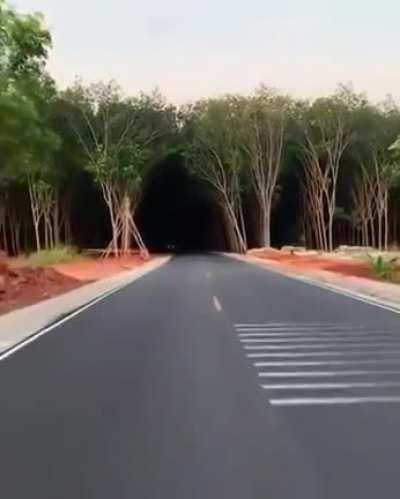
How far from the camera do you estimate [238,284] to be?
30.3m

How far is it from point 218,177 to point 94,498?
68.1 meters

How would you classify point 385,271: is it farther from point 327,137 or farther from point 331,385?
point 327,137

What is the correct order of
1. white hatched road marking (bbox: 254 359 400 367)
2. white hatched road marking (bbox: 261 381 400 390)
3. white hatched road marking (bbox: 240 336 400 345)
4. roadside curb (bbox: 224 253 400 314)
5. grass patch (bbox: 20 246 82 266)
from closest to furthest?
white hatched road marking (bbox: 261 381 400 390) → white hatched road marking (bbox: 254 359 400 367) → white hatched road marking (bbox: 240 336 400 345) → roadside curb (bbox: 224 253 400 314) → grass patch (bbox: 20 246 82 266)

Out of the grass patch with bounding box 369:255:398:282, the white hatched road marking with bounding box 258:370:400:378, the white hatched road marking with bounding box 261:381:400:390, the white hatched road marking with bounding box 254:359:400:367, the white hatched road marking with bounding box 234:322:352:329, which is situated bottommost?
the grass patch with bounding box 369:255:398:282

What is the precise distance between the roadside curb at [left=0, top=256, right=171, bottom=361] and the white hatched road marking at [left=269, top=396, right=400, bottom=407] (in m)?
5.16

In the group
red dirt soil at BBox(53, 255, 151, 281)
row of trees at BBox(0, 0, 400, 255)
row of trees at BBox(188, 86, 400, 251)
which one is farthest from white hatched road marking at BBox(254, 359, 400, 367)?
row of trees at BBox(188, 86, 400, 251)

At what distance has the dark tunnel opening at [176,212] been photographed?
8312cm

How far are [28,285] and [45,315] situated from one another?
10632 millimetres

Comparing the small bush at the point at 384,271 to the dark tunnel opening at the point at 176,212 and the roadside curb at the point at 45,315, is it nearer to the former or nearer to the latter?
the roadside curb at the point at 45,315

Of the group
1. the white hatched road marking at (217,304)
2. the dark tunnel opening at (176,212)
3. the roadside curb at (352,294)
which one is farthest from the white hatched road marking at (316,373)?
the dark tunnel opening at (176,212)

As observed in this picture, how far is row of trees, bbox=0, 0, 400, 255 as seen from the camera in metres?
63.4

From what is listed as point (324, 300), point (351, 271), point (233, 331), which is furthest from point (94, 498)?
point (351, 271)

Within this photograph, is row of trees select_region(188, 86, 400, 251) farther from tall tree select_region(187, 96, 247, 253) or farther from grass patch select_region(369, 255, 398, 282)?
grass patch select_region(369, 255, 398, 282)

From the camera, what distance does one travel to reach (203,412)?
8328 millimetres
